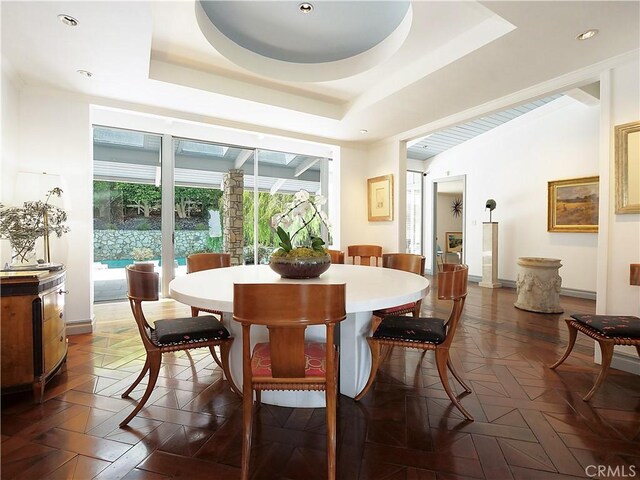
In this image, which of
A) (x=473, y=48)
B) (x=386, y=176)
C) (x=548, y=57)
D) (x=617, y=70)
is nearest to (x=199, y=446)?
(x=473, y=48)

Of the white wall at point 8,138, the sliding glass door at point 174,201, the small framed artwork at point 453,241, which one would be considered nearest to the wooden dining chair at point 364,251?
the sliding glass door at point 174,201

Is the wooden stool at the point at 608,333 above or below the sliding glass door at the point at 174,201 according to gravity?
below

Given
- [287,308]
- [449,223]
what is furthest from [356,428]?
[449,223]

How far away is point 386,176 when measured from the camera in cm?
488

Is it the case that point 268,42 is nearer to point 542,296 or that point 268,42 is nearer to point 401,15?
point 401,15

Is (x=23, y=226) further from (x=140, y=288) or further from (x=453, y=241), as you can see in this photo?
(x=453, y=241)

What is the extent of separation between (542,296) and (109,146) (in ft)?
20.2

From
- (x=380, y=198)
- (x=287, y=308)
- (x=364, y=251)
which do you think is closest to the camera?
(x=287, y=308)

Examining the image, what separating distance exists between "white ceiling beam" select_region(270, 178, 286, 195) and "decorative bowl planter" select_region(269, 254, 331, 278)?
3.57 meters

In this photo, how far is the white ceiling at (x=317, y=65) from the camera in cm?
203

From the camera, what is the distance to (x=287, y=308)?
1.21 meters

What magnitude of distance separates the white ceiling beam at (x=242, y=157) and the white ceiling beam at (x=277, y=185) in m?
0.62

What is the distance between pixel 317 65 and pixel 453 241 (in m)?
7.31

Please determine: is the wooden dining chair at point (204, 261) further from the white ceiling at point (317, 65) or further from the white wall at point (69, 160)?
the white ceiling at point (317, 65)
